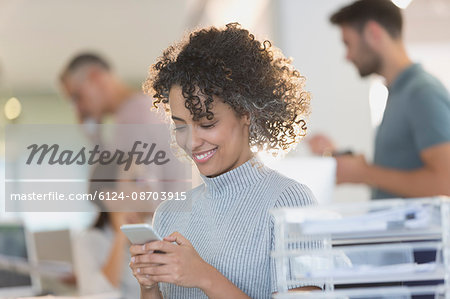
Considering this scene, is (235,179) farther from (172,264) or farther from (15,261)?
(15,261)

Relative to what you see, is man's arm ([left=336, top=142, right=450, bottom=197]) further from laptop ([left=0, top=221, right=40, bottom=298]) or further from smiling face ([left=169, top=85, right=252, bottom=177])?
laptop ([left=0, top=221, right=40, bottom=298])

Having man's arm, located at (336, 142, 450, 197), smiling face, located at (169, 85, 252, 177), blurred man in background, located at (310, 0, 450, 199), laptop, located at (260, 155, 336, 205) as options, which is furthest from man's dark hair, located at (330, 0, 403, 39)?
smiling face, located at (169, 85, 252, 177)

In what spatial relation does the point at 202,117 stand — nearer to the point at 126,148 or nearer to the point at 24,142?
the point at 126,148

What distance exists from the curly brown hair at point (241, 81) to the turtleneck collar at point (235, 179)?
49mm

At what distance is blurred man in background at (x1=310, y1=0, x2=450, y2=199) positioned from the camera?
1.86 m

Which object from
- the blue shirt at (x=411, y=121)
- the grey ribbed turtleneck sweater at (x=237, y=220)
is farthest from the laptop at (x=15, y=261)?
the blue shirt at (x=411, y=121)

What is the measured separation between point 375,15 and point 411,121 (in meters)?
0.49

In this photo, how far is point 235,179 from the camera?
1.13 meters

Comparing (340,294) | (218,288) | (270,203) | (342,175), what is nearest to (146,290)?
(218,288)

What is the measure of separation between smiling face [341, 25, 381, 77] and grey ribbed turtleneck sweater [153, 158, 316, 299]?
1204 mm

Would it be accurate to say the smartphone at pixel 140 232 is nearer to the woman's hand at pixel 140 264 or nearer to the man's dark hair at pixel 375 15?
the woman's hand at pixel 140 264

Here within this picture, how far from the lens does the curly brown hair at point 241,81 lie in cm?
106

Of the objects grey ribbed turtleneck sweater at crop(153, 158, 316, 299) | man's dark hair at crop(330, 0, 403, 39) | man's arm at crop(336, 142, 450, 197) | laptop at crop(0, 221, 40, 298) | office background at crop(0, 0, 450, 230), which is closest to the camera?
grey ribbed turtleneck sweater at crop(153, 158, 316, 299)

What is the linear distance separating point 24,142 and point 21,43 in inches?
215
